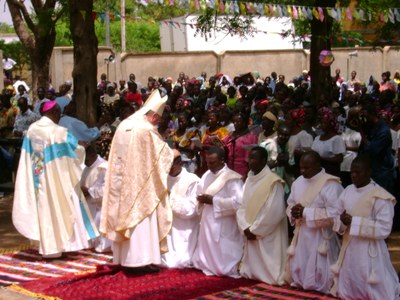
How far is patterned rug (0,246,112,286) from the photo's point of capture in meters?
9.31

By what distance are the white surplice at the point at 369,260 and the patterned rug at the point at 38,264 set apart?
3137 mm

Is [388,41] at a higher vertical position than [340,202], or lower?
higher

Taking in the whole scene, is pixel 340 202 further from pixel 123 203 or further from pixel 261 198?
pixel 123 203

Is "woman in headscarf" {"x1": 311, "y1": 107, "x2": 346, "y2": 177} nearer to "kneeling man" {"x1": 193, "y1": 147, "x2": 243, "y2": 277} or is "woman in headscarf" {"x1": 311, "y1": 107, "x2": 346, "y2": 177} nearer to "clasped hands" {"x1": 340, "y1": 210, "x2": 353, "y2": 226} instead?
"kneeling man" {"x1": 193, "y1": 147, "x2": 243, "y2": 277}

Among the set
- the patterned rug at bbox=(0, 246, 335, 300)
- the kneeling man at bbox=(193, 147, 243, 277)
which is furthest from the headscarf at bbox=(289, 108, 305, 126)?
the patterned rug at bbox=(0, 246, 335, 300)

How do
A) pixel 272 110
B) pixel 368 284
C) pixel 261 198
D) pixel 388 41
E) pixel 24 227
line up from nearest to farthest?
pixel 368 284 → pixel 261 198 → pixel 24 227 → pixel 272 110 → pixel 388 41

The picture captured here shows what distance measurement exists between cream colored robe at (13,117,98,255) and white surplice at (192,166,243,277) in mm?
1829

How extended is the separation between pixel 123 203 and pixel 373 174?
3.28m

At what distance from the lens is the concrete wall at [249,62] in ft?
101

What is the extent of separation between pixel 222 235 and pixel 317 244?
1.24 m

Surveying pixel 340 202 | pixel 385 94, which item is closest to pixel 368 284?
pixel 340 202

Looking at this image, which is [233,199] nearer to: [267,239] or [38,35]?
[267,239]

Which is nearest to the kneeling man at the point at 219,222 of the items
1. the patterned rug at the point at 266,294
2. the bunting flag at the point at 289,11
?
the patterned rug at the point at 266,294

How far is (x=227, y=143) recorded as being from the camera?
35.9ft
